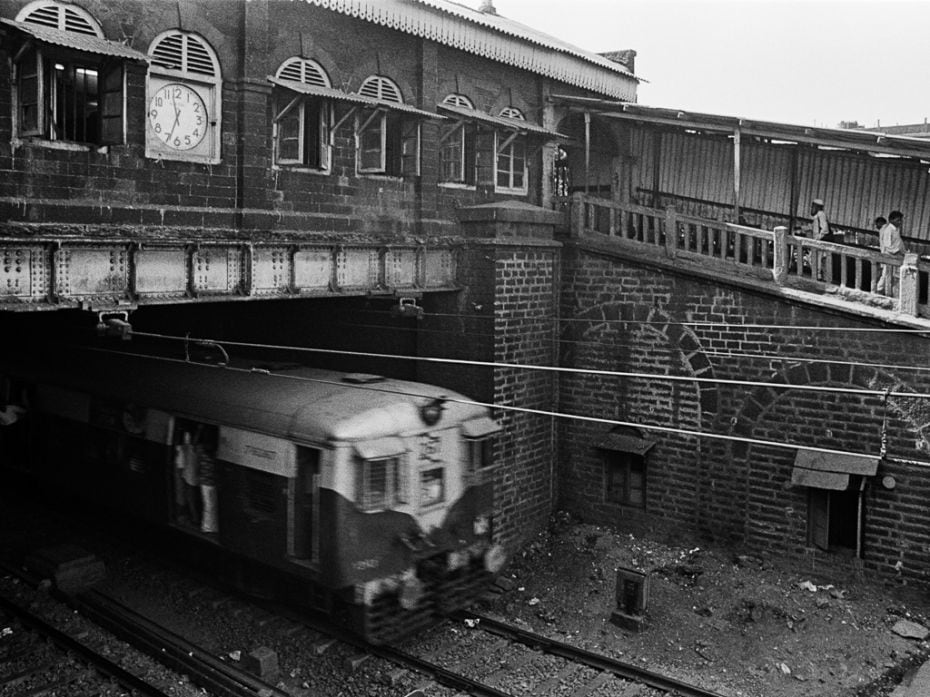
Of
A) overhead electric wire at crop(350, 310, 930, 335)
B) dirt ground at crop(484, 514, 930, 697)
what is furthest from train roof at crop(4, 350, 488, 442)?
dirt ground at crop(484, 514, 930, 697)

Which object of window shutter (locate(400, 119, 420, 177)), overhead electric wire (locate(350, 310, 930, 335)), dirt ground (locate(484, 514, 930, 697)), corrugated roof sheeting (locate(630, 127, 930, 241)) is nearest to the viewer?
dirt ground (locate(484, 514, 930, 697))

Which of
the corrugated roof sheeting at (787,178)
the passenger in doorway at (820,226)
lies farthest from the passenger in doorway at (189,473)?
the corrugated roof sheeting at (787,178)

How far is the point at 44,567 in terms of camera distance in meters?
12.1

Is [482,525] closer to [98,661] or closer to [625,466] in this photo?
[625,466]

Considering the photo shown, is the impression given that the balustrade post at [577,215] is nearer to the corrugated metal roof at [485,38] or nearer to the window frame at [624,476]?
the corrugated metal roof at [485,38]

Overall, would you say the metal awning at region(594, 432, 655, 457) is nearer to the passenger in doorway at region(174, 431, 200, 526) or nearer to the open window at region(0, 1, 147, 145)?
the passenger in doorway at region(174, 431, 200, 526)

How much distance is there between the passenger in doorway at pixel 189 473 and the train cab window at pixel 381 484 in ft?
8.47

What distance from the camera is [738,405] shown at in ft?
45.2

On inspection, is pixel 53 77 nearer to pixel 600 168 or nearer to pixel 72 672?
pixel 72 672

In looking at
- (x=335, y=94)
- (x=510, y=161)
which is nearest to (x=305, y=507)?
(x=335, y=94)

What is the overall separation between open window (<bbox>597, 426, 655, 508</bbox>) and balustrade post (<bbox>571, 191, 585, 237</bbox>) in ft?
11.5

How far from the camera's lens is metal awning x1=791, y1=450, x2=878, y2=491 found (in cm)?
1241

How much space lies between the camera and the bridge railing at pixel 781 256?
488 inches

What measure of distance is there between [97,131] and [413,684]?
24.5 feet
